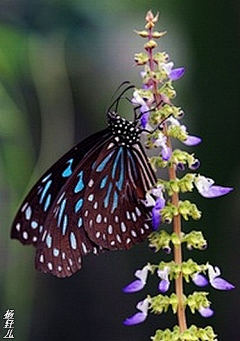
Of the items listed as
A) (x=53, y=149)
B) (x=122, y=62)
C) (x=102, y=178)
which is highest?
(x=122, y=62)

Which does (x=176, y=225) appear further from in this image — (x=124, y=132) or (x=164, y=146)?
(x=124, y=132)

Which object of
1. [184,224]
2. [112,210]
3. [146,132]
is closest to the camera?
[146,132]

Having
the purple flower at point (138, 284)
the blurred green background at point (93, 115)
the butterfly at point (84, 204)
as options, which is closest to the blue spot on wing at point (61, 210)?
the butterfly at point (84, 204)

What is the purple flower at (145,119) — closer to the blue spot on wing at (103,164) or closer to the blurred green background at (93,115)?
the blue spot on wing at (103,164)

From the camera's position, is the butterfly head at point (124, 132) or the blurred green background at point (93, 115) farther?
the blurred green background at point (93, 115)

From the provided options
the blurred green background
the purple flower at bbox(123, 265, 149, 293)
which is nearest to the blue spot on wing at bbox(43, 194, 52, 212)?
the purple flower at bbox(123, 265, 149, 293)

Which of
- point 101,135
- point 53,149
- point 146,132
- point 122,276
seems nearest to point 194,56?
point 53,149

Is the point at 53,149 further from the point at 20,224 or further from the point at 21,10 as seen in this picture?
the point at 20,224
